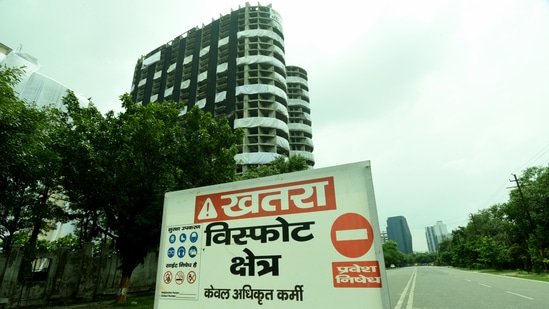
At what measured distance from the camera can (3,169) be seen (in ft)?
30.4

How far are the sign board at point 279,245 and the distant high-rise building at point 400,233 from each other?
201 metres

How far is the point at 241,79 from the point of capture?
4112 cm

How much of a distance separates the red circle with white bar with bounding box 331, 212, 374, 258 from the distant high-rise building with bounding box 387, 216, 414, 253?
201 metres

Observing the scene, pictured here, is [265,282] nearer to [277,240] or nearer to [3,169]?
[277,240]

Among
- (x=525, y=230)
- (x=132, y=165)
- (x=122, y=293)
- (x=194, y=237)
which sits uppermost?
(x=132, y=165)

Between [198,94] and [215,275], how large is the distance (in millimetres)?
43286

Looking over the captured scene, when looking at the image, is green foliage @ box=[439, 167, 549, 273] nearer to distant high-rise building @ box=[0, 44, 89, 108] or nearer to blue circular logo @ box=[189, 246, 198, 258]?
blue circular logo @ box=[189, 246, 198, 258]

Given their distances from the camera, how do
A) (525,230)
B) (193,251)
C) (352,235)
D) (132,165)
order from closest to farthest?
(352,235) < (193,251) < (132,165) < (525,230)

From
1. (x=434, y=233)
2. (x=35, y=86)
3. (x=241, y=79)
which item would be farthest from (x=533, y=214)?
(x=434, y=233)

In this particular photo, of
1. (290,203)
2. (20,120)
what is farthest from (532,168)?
(20,120)

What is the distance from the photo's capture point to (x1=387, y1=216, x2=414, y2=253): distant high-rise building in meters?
183

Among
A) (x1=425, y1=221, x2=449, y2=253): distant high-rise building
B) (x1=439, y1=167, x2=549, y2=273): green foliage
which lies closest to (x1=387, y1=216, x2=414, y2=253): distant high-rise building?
(x1=425, y1=221, x2=449, y2=253): distant high-rise building

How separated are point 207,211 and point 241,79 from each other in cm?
4001

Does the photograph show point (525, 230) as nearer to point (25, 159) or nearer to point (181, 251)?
point (181, 251)
